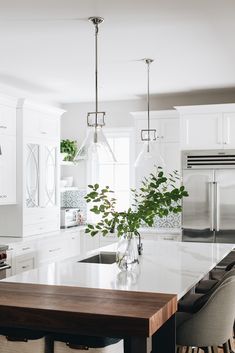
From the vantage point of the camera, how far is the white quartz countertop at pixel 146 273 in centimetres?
280

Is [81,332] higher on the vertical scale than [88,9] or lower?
lower

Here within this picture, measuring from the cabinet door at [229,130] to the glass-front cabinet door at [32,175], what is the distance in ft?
7.51

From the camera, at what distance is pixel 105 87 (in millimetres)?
6223

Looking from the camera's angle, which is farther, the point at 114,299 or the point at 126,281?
the point at 126,281

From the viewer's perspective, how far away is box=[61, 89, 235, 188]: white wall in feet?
22.1

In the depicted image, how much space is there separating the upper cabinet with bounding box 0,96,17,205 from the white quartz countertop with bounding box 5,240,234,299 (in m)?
1.78

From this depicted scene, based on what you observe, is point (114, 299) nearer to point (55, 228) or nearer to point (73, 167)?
point (55, 228)

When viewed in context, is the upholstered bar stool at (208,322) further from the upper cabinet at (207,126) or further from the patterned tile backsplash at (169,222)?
the patterned tile backsplash at (169,222)

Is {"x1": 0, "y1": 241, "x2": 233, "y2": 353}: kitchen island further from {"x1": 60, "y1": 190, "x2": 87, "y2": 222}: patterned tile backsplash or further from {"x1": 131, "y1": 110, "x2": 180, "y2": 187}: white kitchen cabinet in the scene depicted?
{"x1": 60, "y1": 190, "x2": 87, "y2": 222}: patterned tile backsplash

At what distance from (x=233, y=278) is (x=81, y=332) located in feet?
3.53

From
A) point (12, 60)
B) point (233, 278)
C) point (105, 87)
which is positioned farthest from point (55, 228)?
point (233, 278)

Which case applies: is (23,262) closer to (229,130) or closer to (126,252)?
(126,252)

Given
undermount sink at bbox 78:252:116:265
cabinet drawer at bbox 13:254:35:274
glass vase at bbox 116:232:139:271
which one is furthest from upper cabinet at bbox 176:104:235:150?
glass vase at bbox 116:232:139:271

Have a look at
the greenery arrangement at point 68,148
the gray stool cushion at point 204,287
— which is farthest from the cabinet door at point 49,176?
the gray stool cushion at point 204,287
